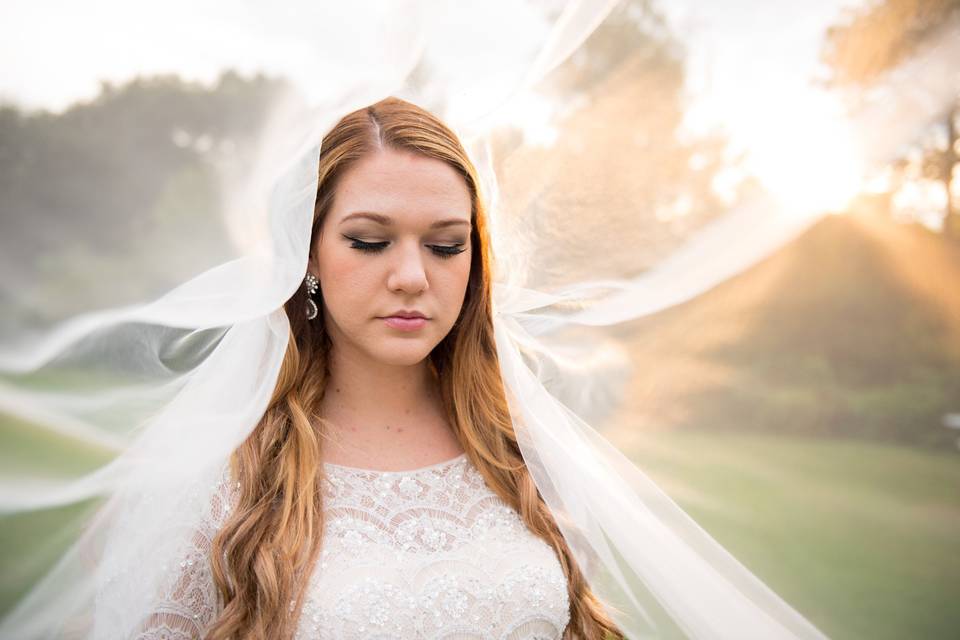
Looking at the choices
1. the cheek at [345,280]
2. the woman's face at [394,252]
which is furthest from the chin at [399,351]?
the cheek at [345,280]

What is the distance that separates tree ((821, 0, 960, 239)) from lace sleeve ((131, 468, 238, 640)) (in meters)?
1.85

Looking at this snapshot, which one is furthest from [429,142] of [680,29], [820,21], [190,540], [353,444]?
[190,540]

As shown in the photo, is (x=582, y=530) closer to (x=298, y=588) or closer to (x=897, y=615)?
(x=298, y=588)

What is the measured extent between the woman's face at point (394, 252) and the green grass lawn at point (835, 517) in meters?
0.73

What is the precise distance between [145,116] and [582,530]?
2.20m

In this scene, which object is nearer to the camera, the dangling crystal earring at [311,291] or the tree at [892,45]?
the tree at [892,45]

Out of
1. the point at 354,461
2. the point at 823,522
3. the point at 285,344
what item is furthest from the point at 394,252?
the point at 823,522

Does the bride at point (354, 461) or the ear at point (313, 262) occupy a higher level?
the ear at point (313, 262)

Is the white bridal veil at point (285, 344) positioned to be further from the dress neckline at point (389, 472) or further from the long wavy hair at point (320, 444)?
the dress neckline at point (389, 472)

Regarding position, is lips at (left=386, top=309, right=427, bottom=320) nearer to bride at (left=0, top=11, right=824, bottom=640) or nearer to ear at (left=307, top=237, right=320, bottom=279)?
bride at (left=0, top=11, right=824, bottom=640)

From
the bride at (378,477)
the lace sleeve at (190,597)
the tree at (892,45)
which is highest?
the tree at (892,45)

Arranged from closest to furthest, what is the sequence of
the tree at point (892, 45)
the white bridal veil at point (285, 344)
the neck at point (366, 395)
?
the tree at point (892, 45) < the white bridal veil at point (285, 344) < the neck at point (366, 395)

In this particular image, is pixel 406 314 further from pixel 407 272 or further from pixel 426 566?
pixel 426 566

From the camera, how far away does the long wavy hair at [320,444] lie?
173cm
